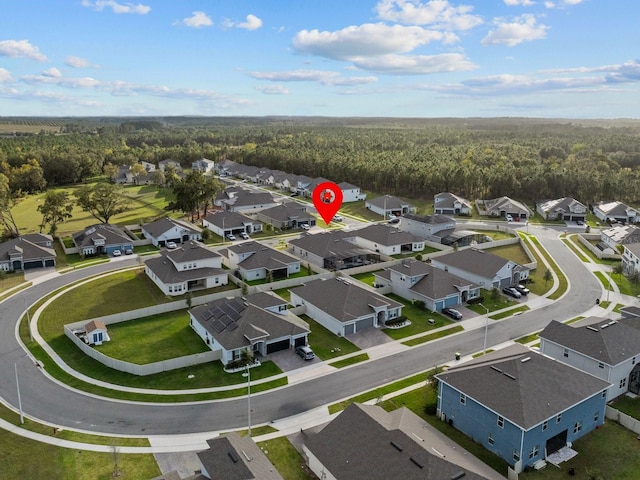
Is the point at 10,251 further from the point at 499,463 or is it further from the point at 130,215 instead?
the point at 499,463

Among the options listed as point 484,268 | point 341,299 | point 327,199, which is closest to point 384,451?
point 341,299

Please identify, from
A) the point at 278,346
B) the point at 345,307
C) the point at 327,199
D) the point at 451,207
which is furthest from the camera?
the point at 327,199

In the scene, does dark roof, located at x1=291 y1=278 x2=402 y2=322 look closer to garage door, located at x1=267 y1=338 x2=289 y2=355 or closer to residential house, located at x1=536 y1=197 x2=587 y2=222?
garage door, located at x1=267 y1=338 x2=289 y2=355

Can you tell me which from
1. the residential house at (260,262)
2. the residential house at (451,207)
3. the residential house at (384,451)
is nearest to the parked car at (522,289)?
the residential house at (260,262)

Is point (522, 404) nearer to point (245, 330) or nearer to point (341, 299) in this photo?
point (341, 299)

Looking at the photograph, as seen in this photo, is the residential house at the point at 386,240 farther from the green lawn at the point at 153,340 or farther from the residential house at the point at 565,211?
the residential house at the point at 565,211

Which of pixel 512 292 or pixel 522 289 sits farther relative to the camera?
pixel 522 289
